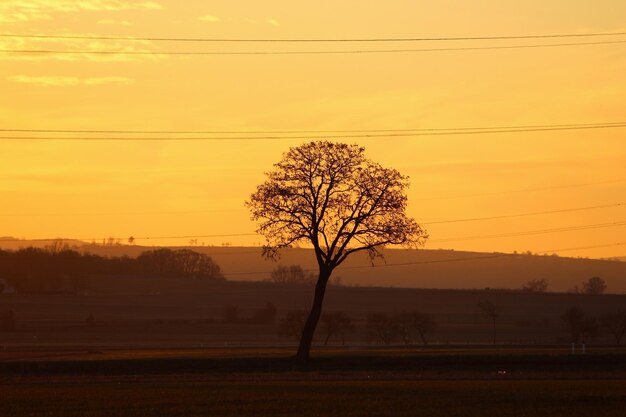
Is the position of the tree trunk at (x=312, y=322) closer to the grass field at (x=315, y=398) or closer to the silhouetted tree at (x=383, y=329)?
the grass field at (x=315, y=398)

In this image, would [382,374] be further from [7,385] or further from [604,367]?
[7,385]

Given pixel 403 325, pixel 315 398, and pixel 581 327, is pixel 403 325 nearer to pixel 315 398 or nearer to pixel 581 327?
pixel 581 327

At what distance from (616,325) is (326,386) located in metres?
78.5

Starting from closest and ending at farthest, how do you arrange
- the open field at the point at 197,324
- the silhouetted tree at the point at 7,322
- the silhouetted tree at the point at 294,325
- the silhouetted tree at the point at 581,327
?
1. the silhouetted tree at the point at 294,325
2. the silhouetted tree at the point at 581,327
3. the open field at the point at 197,324
4. the silhouetted tree at the point at 7,322

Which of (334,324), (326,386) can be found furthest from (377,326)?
(326,386)

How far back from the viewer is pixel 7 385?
49969 mm

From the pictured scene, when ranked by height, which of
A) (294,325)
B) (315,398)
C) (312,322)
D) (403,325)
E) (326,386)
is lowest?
(315,398)

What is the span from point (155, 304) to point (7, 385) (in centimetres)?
14624

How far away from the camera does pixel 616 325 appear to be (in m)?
118

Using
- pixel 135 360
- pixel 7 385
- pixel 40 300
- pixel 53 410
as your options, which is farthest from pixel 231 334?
pixel 53 410

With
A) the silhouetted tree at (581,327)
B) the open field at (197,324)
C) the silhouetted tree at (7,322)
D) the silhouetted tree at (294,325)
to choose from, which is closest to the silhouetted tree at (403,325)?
the open field at (197,324)

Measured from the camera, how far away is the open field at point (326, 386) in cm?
3762

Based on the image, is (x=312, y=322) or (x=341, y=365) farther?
(x=312, y=322)

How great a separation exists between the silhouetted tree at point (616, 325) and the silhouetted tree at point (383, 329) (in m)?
24.7
